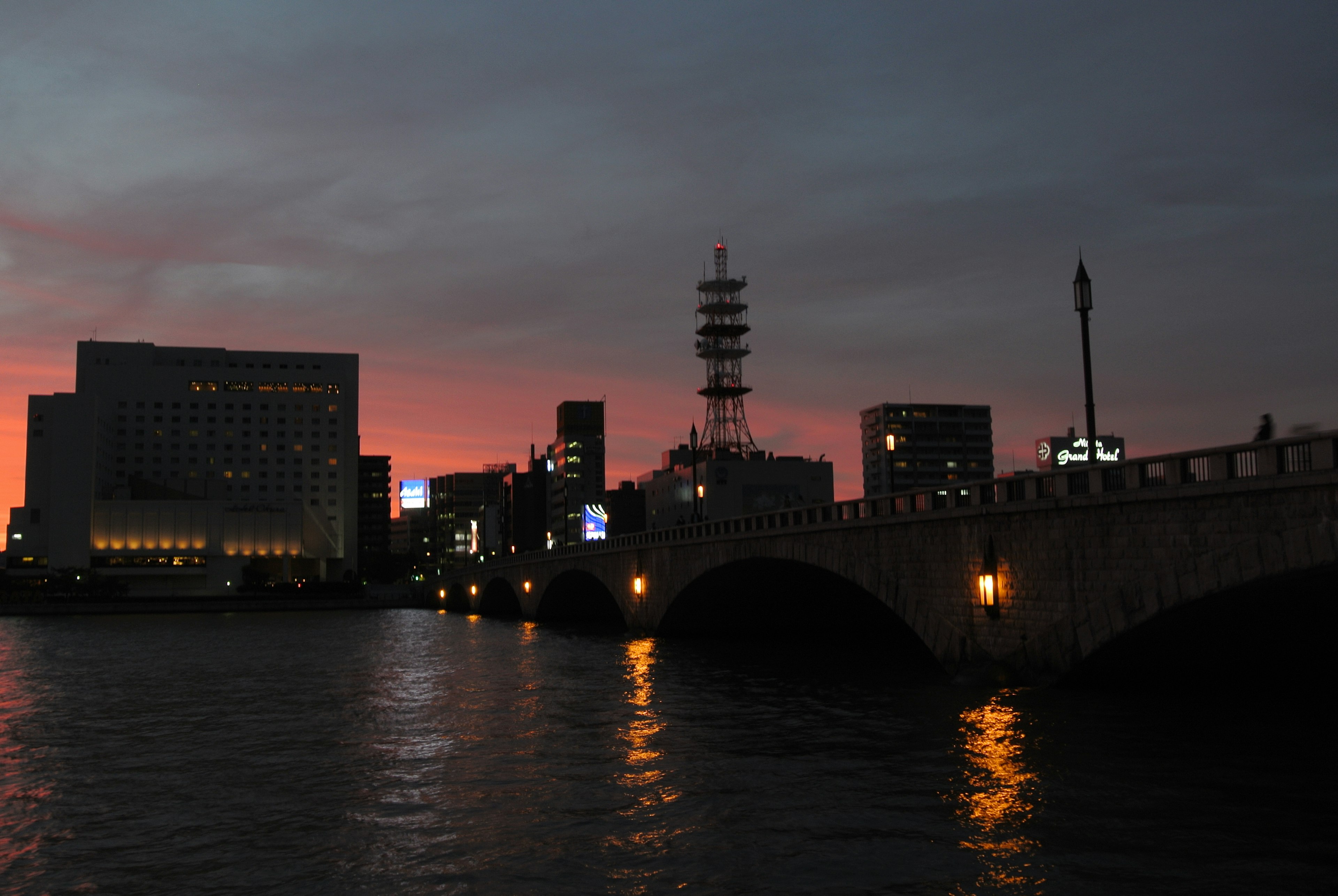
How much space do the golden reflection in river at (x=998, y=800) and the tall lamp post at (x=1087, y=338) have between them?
319 inches

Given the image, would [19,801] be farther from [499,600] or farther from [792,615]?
[499,600]

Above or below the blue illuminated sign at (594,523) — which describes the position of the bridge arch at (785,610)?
below

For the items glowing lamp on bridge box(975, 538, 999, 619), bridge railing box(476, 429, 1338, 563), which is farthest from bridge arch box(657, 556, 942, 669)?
glowing lamp on bridge box(975, 538, 999, 619)

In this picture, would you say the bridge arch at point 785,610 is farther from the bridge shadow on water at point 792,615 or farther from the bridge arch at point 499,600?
the bridge arch at point 499,600

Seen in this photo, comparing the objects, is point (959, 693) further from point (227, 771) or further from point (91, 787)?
point (91, 787)

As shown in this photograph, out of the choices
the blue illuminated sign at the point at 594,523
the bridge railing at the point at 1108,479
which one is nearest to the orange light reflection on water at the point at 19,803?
the bridge railing at the point at 1108,479

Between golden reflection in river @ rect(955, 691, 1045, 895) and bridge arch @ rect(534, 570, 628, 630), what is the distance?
6589 centimetres

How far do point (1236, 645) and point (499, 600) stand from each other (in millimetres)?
107971

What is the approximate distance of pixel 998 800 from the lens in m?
19.6

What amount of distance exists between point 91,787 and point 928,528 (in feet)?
80.6

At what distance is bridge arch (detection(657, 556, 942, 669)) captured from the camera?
54.4m

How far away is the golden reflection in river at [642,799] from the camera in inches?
616

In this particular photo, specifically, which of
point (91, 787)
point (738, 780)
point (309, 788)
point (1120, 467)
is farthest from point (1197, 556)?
point (91, 787)

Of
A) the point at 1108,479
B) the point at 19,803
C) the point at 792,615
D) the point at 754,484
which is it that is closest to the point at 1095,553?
the point at 1108,479
